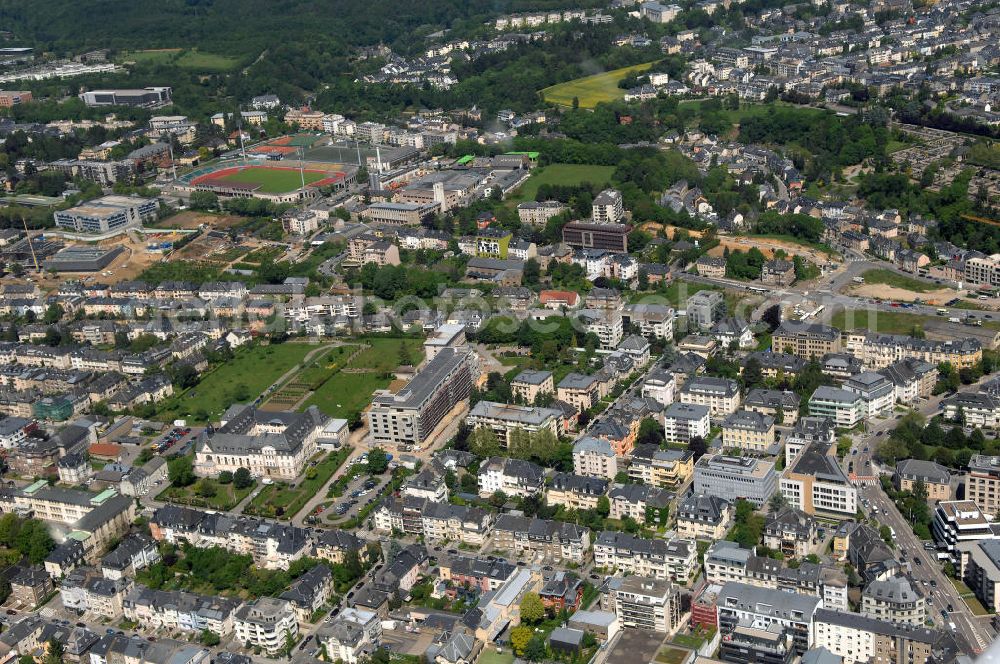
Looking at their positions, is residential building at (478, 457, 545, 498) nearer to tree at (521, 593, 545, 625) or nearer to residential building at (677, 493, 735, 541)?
residential building at (677, 493, 735, 541)

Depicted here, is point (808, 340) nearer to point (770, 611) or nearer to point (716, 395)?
point (716, 395)

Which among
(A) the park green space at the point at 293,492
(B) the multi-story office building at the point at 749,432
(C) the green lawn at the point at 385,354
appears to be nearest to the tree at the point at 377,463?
(A) the park green space at the point at 293,492

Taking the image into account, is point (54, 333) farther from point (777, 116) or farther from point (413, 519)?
point (777, 116)

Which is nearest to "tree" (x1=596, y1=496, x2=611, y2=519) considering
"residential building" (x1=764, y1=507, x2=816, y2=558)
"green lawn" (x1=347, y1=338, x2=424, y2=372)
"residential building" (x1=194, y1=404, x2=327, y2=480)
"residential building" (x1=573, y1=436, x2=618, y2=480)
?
"residential building" (x1=573, y1=436, x2=618, y2=480)

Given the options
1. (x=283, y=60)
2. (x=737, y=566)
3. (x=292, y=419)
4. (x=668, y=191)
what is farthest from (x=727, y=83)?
(x=737, y=566)

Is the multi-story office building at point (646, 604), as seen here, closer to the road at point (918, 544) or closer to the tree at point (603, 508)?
the tree at point (603, 508)

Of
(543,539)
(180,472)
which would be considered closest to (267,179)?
(180,472)
